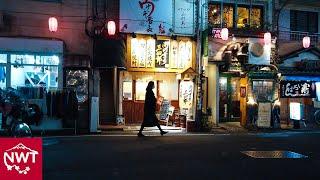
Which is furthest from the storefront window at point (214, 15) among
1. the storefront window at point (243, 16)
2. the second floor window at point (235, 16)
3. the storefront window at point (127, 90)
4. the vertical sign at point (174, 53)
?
the storefront window at point (127, 90)

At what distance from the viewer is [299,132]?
23.8 m

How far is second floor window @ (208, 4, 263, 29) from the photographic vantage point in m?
26.5

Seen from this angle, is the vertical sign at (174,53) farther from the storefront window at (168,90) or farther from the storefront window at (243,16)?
the storefront window at (243,16)

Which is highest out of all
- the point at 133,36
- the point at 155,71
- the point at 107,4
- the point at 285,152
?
the point at 107,4

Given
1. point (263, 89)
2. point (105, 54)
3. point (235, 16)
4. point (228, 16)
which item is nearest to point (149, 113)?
point (105, 54)

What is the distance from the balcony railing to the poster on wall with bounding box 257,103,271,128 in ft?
17.0

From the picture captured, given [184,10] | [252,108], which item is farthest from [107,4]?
[252,108]

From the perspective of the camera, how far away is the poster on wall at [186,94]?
24.6m

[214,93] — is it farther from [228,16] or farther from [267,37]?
[228,16]

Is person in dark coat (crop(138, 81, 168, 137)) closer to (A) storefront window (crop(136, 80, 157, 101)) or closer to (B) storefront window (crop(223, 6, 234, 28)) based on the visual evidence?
(A) storefront window (crop(136, 80, 157, 101))

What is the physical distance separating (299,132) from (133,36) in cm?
945

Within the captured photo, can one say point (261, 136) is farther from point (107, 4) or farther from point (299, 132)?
point (107, 4)

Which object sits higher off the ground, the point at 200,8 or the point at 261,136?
the point at 200,8

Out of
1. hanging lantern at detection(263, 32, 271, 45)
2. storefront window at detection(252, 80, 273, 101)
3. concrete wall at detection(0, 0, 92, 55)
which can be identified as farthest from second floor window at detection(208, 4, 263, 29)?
concrete wall at detection(0, 0, 92, 55)
